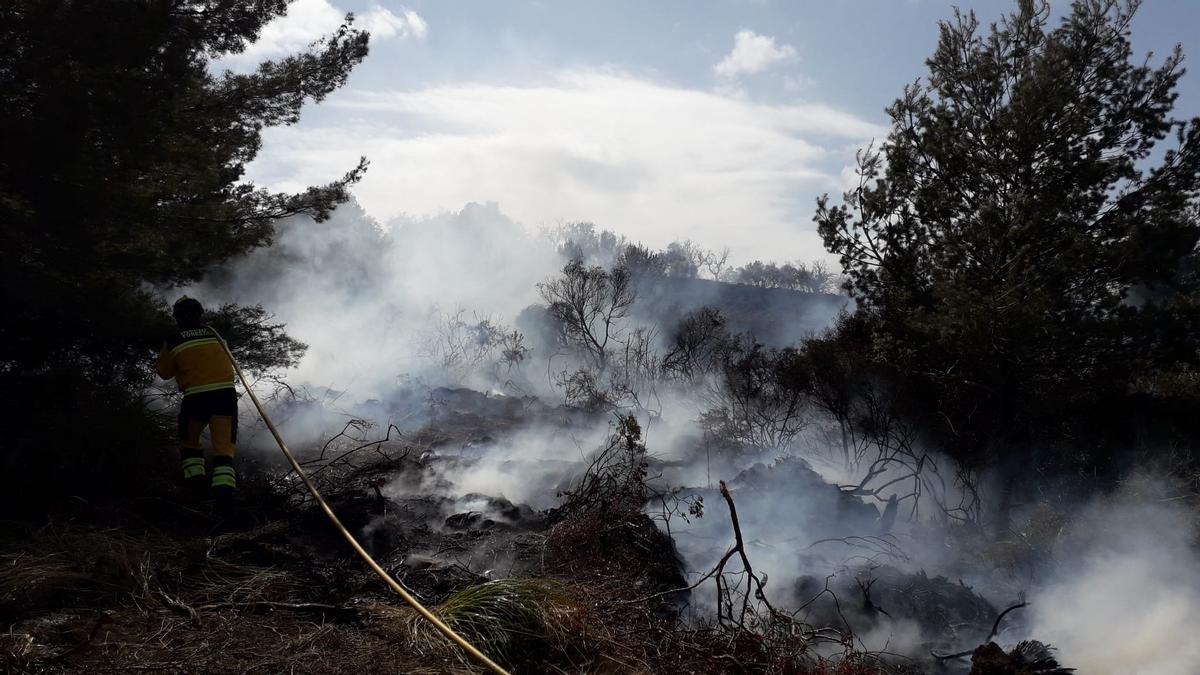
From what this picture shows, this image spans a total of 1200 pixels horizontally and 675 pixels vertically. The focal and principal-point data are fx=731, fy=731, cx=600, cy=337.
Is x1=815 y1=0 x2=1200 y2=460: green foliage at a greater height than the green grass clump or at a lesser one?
greater

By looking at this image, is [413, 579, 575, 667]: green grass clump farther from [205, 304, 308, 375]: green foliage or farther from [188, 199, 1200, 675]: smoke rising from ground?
[205, 304, 308, 375]: green foliage

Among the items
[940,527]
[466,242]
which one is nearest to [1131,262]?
[940,527]

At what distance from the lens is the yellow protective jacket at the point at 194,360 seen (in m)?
6.53

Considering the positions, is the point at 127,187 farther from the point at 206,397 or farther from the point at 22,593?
the point at 22,593

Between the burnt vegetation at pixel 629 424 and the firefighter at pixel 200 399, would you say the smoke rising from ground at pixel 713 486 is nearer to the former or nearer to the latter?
the burnt vegetation at pixel 629 424

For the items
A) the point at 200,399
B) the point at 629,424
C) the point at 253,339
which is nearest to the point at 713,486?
the point at 629,424

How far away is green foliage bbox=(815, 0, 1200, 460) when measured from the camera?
33.2 feet

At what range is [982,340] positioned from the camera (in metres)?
10.3

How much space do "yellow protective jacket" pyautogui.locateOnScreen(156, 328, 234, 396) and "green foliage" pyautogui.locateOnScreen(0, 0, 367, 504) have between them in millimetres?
1220

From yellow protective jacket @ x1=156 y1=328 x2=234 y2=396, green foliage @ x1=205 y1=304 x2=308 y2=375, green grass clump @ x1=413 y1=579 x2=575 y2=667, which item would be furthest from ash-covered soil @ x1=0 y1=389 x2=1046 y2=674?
green foliage @ x1=205 y1=304 x2=308 y2=375

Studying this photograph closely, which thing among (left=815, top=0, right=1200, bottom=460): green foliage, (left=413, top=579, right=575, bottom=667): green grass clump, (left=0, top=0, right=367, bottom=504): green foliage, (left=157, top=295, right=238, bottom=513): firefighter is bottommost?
(left=413, top=579, right=575, bottom=667): green grass clump

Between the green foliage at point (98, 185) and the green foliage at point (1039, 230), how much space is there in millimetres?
9519

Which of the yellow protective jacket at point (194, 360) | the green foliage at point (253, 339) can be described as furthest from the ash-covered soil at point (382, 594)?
the green foliage at point (253, 339)

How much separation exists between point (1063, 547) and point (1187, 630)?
111 inches
